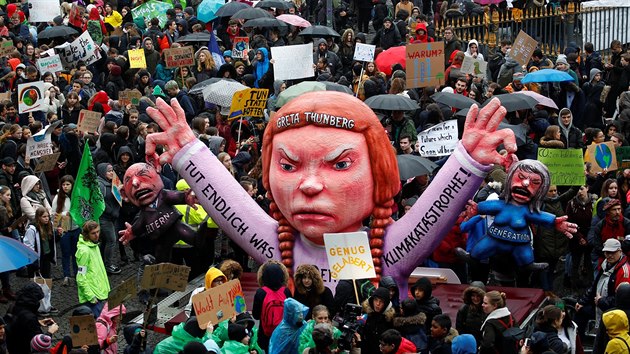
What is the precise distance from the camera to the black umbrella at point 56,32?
28000 millimetres

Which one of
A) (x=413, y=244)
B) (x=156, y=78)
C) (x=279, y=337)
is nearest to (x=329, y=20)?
(x=156, y=78)

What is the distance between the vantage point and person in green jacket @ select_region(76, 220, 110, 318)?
16.7 m

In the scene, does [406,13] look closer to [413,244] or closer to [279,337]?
[413,244]

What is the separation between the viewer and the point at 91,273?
16.7 meters

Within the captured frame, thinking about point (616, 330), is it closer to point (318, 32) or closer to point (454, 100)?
point (454, 100)

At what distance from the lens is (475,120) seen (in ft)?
49.5

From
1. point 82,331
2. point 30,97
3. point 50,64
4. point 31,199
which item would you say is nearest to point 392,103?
point 31,199

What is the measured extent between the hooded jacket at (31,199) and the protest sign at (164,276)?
4.95 meters

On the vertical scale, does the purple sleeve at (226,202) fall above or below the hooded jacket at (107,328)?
above

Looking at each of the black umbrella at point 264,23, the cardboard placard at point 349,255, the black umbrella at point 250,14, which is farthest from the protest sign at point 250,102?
the black umbrella at point 250,14

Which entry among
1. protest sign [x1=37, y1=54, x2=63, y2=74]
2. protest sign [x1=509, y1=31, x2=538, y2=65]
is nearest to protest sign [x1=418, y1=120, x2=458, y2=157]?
protest sign [x1=509, y1=31, x2=538, y2=65]

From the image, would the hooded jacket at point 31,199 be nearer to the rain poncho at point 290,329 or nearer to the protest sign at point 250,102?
the protest sign at point 250,102

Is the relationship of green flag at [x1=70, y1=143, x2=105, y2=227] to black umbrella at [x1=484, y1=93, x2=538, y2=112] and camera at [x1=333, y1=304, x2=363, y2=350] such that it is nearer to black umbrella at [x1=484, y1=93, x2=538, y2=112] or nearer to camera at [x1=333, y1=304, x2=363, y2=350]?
camera at [x1=333, y1=304, x2=363, y2=350]

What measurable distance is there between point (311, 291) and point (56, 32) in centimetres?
1493
